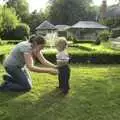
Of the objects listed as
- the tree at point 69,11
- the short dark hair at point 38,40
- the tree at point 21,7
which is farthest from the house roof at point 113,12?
the short dark hair at point 38,40

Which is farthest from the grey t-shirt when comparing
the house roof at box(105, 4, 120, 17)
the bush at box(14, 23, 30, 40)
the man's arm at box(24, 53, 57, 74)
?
the house roof at box(105, 4, 120, 17)

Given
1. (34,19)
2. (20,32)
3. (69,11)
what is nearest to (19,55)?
(20,32)

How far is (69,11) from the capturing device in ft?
288

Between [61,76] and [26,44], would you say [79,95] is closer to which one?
[61,76]

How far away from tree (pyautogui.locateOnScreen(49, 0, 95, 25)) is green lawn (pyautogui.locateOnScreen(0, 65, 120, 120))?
79109 mm

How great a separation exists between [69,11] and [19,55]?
80256mm

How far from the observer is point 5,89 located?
8.46 m

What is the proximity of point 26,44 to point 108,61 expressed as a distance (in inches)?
346

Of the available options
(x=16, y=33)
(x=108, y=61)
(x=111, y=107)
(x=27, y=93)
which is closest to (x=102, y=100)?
(x=111, y=107)

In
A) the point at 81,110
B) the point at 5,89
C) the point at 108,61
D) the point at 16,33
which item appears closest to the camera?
the point at 81,110

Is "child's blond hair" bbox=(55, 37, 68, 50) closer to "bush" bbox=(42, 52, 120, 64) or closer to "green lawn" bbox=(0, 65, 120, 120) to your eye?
"green lawn" bbox=(0, 65, 120, 120)

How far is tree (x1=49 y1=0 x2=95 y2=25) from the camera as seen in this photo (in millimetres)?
88125

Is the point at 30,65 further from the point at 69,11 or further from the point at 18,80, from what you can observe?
the point at 69,11

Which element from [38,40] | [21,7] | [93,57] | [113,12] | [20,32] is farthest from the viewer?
[21,7]
